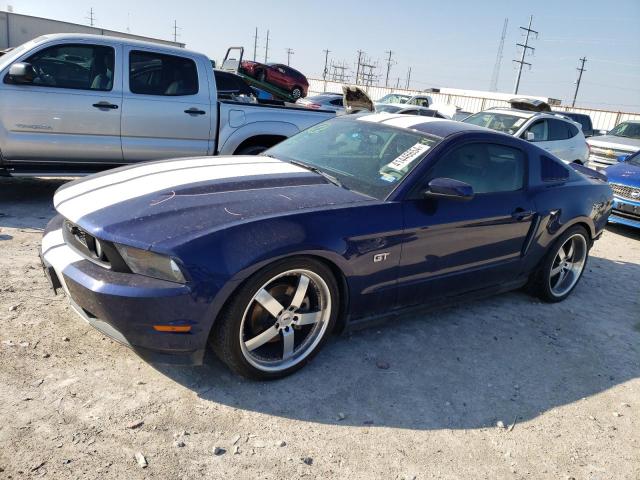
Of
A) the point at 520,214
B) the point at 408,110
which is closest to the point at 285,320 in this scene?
the point at 520,214

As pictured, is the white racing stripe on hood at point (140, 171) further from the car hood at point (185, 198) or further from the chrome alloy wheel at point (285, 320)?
the chrome alloy wheel at point (285, 320)

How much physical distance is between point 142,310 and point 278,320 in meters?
0.79

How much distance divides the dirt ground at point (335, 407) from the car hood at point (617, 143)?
915 cm

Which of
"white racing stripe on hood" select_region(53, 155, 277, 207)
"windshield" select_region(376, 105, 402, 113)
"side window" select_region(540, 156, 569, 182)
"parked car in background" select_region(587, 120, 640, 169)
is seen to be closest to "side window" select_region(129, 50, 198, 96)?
"white racing stripe on hood" select_region(53, 155, 277, 207)

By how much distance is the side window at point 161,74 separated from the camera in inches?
242

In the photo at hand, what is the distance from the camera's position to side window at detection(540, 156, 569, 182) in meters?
4.43

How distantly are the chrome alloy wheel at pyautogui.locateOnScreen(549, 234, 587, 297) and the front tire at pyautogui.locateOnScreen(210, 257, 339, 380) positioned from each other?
2.62m

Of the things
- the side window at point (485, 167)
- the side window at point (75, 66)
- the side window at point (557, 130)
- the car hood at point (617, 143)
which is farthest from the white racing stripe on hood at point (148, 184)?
the car hood at point (617, 143)

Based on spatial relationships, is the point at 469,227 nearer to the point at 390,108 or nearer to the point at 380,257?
the point at 380,257

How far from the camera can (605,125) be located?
1096 inches

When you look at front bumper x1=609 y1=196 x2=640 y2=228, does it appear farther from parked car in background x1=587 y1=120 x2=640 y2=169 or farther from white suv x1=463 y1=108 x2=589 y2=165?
parked car in background x1=587 y1=120 x2=640 y2=169

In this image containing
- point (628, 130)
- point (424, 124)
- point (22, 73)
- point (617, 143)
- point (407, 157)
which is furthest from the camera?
point (628, 130)

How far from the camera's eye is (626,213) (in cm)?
803

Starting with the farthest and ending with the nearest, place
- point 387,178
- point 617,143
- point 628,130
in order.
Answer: point 628,130
point 617,143
point 387,178
